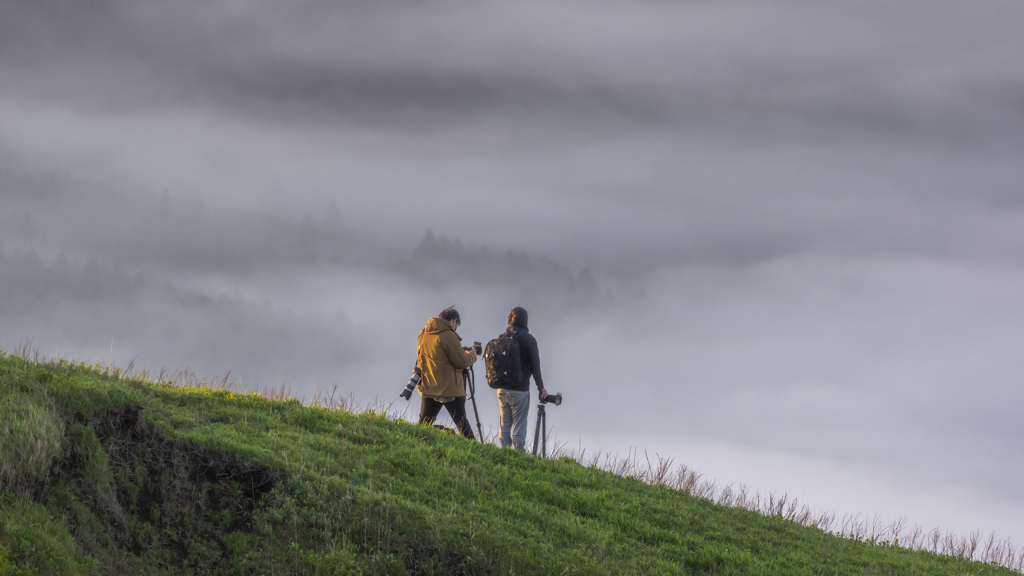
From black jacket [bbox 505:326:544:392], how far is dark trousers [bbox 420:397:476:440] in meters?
1.08

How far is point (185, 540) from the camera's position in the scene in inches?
316

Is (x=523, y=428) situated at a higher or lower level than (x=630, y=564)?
higher

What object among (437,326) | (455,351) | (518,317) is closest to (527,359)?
(518,317)

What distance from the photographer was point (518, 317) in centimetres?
1477

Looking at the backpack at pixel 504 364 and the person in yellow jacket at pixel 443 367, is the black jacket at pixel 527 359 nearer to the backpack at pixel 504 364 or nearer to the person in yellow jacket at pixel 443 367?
the backpack at pixel 504 364

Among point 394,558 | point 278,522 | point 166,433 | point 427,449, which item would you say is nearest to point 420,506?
point 394,558

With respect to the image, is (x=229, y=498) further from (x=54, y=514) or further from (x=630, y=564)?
(x=630, y=564)

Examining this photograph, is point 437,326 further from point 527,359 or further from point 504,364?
point 527,359

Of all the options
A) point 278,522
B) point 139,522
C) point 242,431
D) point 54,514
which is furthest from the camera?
point 242,431

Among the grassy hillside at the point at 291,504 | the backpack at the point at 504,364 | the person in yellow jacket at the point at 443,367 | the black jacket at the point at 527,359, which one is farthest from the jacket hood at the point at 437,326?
the grassy hillside at the point at 291,504

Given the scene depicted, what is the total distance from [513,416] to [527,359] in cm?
116

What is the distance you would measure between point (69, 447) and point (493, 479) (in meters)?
5.52

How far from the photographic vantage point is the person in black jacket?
14.5 m

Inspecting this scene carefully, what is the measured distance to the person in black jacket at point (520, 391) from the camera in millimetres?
14500
